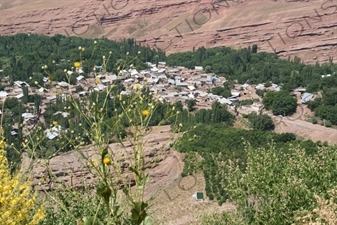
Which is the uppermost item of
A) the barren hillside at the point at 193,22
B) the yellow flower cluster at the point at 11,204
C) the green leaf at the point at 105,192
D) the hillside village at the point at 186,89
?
the green leaf at the point at 105,192

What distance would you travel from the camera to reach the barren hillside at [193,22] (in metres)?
79.6

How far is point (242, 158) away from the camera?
82.4 ft

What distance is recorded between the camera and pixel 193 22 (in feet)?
313

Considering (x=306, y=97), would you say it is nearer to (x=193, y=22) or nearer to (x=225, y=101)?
(x=225, y=101)

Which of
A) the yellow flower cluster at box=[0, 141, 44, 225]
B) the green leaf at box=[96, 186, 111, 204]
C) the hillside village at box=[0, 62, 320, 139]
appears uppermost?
the green leaf at box=[96, 186, 111, 204]

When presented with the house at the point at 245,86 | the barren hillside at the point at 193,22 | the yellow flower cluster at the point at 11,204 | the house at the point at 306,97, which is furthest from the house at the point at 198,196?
the barren hillside at the point at 193,22

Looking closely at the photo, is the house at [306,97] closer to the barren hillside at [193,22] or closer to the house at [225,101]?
the house at [225,101]

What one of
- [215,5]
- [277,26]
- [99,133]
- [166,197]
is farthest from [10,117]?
[215,5]

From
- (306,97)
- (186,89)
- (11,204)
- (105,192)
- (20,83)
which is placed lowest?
(186,89)

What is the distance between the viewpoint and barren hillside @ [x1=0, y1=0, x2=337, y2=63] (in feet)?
261

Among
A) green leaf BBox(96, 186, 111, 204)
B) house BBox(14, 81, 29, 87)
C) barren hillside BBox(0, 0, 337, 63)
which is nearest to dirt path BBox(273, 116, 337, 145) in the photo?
house BBox(14, 81, 29, 87)

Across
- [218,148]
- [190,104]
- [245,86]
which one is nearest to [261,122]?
[190,104]

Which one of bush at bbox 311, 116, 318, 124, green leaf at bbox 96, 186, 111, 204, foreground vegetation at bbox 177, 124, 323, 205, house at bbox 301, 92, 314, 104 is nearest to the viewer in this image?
green leaf at bbox 96, 186, 111, 204

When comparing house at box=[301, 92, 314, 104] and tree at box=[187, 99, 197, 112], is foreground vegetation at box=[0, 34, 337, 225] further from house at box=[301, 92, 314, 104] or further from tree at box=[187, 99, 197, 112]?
house at box=[301, 92, 314, 104]
